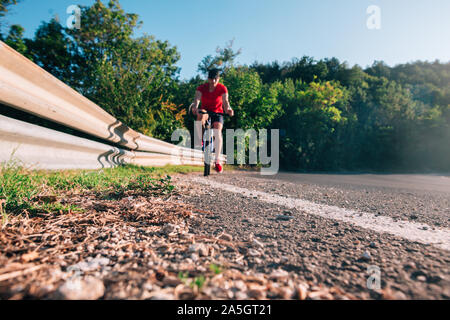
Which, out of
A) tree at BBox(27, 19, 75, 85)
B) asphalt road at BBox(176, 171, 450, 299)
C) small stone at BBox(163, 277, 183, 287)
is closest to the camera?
small stone at BBox(163, 277, 183, 287)

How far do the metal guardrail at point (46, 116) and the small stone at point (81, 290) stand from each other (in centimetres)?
261

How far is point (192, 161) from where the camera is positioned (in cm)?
948

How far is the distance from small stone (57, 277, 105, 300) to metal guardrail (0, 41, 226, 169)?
2.61 m

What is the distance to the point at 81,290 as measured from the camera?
2.74 ft

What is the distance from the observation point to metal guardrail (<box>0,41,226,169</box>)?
2578 mm

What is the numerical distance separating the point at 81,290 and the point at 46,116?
126 inches

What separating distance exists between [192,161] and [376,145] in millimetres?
15907

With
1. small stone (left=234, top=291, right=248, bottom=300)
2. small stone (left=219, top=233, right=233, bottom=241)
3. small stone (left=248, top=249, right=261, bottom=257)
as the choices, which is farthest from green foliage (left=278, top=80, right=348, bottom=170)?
small stone (left=234, top=291, right=248, bottom=300)

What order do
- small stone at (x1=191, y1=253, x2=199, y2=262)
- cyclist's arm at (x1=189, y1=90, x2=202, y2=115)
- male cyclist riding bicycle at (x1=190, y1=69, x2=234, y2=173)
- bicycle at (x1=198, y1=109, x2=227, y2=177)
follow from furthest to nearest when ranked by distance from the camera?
bicycle at (x1=198, y1=109, x2=227, y2=177) < male cyclist riding bicycle at (x1=190, y1=69, x2=234, y2=173) < cyclist's arm at (x1=189, y1=90, x2=202, y2=115) < small stone at (x1=191, y1=253, x2=199, y2=262)

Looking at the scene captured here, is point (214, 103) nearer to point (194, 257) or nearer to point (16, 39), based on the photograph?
point (194, 257)

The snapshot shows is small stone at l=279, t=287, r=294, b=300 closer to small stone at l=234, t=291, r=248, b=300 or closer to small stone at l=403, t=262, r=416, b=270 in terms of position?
small stone at l=234, t=291, r=248, b=300

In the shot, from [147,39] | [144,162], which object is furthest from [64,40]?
[144,162]

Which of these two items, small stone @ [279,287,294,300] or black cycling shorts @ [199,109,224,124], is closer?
small stone @ [279,287,294,300]

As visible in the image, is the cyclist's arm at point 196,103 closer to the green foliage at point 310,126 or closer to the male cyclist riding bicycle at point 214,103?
the male cyclist riding bicycle at point 214,103
